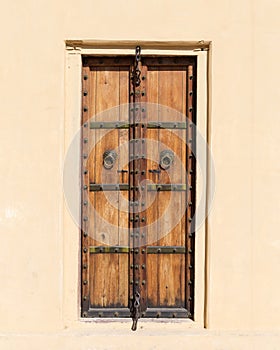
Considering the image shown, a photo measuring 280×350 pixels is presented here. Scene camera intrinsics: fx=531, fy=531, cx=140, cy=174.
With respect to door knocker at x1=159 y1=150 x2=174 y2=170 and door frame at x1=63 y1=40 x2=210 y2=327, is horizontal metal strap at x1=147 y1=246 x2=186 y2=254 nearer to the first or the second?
door frame at x1=63 y1=40 x2=210 y2=327

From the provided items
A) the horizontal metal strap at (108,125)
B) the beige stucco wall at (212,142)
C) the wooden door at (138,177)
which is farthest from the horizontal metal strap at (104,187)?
the horizontal metal strap at (108,125)

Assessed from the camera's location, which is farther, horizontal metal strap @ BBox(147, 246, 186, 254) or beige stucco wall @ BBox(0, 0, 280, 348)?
horizontal metal strap @ BBox(147, 246, 186, 254)

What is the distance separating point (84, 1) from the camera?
367 cm

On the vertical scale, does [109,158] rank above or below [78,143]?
below

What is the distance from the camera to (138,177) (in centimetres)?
383

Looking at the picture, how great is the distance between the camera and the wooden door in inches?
151

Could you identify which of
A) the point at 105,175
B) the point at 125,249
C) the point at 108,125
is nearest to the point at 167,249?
the point at 125,249

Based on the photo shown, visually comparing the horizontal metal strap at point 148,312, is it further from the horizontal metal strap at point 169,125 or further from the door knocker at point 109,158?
the horizontal metal strap at point 169,125

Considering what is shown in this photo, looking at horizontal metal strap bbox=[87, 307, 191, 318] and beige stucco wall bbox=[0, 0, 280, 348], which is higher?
beige stucco wall bbox=[0, 0, 280, 348]

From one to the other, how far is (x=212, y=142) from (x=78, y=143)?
3.11 ft

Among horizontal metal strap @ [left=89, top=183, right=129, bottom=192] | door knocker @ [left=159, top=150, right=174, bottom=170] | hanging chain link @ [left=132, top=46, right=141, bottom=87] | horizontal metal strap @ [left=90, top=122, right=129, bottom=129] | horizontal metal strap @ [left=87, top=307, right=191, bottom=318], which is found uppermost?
hanging chain link @ [left=132, top=46, right=141, bottom=87]

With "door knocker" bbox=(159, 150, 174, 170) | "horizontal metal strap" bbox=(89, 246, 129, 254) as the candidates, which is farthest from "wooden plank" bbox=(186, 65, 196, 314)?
"horizontal metal strap" bbox=(89, 246, 129, 254)

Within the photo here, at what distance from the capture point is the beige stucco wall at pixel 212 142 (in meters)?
3.67

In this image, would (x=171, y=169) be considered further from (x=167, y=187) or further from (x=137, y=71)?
(x=137, y=71)
